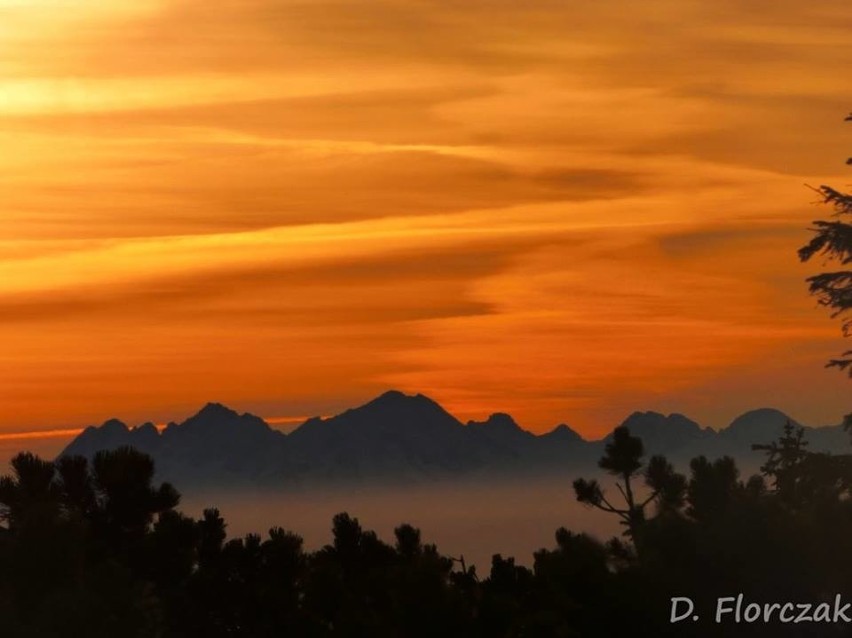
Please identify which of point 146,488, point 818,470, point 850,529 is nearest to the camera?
point 850,529

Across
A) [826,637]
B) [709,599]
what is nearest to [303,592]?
[709,599]

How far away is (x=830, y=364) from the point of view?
203 ft

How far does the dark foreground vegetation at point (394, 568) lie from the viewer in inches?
2053

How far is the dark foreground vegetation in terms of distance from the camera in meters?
52.2

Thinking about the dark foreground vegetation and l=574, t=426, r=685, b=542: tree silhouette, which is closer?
the dark foreground vegetation

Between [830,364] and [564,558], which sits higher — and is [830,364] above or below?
above

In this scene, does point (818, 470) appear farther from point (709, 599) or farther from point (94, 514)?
point (94, 514)

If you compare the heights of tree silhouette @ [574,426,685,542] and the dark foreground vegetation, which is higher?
tree silhouette @ [574,426,685,542]

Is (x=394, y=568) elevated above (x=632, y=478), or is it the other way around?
(x=632, y=478)

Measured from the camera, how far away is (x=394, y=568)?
5631 centimetres

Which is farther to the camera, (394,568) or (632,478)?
(632,478)

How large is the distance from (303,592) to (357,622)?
23.3ft

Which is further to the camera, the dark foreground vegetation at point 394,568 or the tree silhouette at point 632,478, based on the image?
the tree silhouette at point 632,478

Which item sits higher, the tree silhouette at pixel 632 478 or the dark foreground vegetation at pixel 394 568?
the tree silhouette at pixel 632 478
